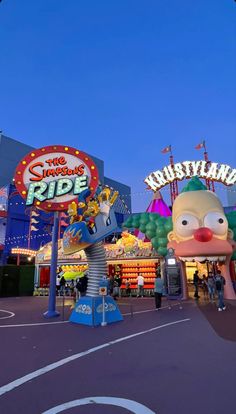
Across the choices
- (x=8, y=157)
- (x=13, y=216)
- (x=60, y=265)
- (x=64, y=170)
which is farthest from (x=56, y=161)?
(x=8, y=157)

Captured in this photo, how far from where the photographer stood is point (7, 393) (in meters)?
4.02

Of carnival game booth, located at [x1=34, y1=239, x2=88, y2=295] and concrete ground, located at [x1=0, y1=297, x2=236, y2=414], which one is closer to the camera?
concrete ground, located at [x1=0, y1=297, x2=236, y2=414]

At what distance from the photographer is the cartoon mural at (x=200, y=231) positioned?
15688 millimetres

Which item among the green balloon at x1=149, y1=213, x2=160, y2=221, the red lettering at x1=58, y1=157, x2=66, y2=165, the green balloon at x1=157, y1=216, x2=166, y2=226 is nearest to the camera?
the red lettering at x1=58, y1=157, x2=66, y2=165

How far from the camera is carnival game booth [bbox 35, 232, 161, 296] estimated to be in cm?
2078

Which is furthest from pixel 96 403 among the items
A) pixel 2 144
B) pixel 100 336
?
pixel 2 144

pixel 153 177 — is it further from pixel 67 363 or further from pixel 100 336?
pixel 67 363

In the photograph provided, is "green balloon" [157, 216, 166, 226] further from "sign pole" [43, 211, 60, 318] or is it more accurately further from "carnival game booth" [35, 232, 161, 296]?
"sign pole" [43, 211, 60, 318]

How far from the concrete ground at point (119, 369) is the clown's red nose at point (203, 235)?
715cm

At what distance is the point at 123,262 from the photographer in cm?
2167

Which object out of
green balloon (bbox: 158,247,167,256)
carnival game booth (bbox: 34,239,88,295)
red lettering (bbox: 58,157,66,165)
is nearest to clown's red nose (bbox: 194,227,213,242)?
green balloon (bbox: 158,247,167,256)

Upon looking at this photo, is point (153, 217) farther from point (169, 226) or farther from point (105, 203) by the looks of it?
point (105, 203)

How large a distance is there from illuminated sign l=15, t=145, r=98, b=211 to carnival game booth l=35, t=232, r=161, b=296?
9.31 metres

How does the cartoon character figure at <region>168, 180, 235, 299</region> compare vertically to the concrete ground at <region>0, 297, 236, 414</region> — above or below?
above
